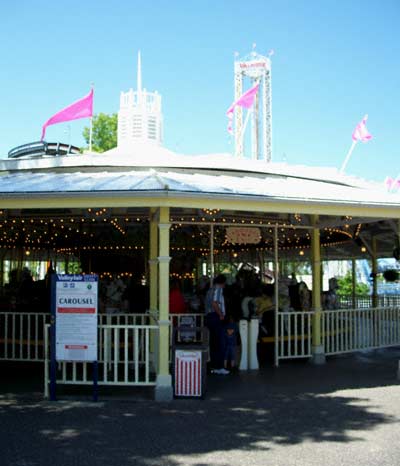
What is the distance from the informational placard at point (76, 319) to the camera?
8.34m

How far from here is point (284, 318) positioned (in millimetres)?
12336

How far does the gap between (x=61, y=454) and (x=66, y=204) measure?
12.8 feet

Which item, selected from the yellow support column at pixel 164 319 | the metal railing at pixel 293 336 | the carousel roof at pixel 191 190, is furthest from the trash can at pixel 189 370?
the metal railing at pixel 293 336

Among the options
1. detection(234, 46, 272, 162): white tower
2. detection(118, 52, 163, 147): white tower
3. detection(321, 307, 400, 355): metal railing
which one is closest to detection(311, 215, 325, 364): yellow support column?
detection(321, 307, 400, 355): metal railing

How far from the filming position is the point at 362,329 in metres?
13.0

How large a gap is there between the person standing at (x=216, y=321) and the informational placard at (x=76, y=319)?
259 centimetres

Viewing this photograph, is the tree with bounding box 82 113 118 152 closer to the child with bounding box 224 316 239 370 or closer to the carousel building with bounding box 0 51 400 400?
the carousel building with bounding box 0 51 400 400

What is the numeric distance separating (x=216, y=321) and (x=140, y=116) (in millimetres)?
41451

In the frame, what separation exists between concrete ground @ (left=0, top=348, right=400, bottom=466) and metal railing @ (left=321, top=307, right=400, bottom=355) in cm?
211

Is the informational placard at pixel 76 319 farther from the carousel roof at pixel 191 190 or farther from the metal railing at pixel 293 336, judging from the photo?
the metal railing at pixel 293 336

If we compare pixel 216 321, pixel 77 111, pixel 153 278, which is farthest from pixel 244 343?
pixel 77 111

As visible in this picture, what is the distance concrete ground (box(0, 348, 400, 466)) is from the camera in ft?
19.0

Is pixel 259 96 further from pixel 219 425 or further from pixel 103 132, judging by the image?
pixel 219 425

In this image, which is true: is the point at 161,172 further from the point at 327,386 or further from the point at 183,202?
the point at 327,386
